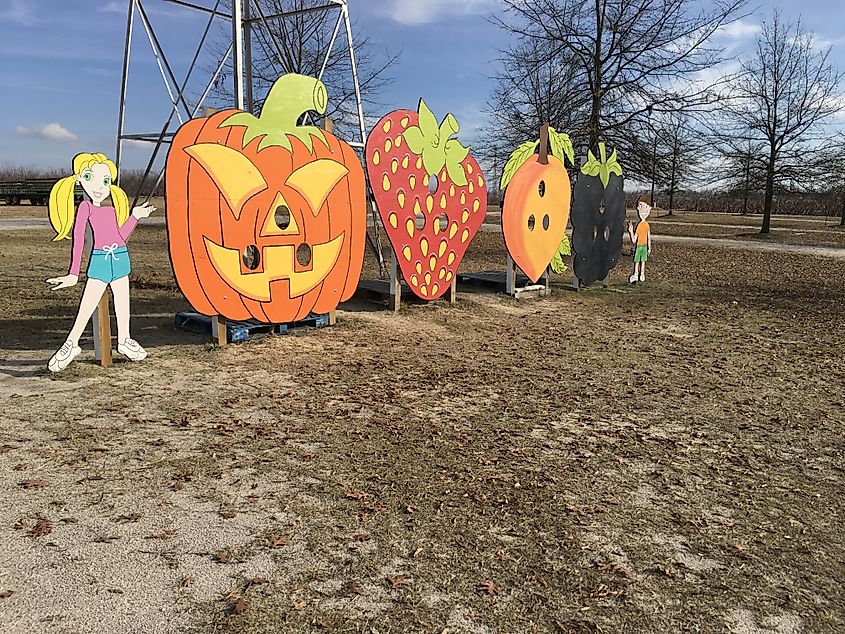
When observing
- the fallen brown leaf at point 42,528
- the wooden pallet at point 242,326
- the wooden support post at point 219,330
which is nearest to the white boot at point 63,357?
the wooden support post at point 219,330

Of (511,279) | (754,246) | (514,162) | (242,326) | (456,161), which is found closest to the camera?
(242,326)

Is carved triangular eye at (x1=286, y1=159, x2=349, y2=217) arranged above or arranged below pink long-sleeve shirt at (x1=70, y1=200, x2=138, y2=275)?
above

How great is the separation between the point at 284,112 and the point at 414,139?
2618 millimetres

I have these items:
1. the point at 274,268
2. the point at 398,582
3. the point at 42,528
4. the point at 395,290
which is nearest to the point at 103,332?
the point at 274,268

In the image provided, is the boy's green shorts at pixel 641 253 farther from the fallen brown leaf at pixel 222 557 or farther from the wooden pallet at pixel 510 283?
the fallen brown leaf at pixel 222 557

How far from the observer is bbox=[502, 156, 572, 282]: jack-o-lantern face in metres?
11.5

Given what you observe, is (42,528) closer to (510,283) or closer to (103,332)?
(103,332)

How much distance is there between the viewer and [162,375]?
662cm

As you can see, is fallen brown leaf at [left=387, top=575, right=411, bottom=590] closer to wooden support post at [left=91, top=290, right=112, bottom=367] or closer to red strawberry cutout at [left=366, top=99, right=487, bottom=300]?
wooden support post at [left=91, top=290, right=112, bottom=367]

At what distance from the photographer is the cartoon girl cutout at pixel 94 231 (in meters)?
6.27

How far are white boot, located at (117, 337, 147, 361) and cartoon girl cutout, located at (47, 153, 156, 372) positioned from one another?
0.08 ft

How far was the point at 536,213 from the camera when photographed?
12016 mm

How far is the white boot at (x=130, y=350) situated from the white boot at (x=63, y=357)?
47cm

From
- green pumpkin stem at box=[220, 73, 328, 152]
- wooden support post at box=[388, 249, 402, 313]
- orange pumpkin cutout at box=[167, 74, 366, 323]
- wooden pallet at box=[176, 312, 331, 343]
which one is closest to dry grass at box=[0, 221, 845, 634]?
wooden pallet at box=[176, 312, 331, 343]
